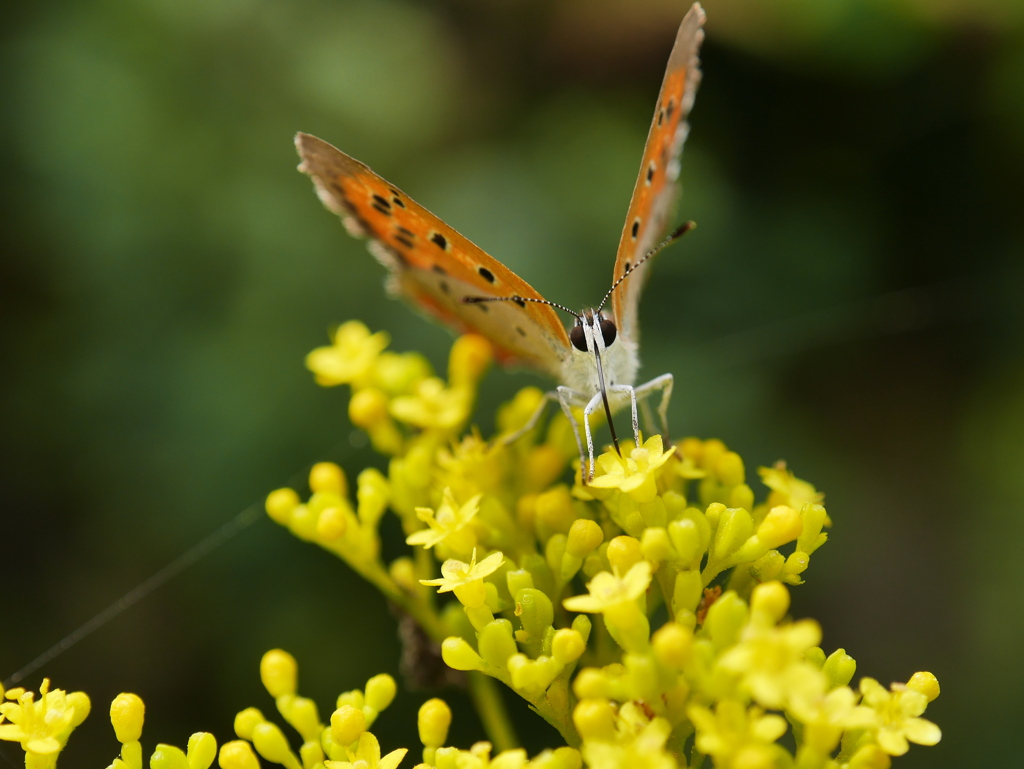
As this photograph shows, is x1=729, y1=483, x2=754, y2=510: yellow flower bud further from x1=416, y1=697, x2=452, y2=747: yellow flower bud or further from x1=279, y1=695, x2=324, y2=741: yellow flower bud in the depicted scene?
x1=279, y1=695, x2=324, y2=741: yellow flower bud

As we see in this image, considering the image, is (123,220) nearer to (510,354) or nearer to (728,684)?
(510,354)

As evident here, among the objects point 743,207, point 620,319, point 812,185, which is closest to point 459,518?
point 620,319

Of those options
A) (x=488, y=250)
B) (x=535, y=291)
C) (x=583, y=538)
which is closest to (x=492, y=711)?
(x=583, y=538)

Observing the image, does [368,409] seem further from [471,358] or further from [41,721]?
[41,721]

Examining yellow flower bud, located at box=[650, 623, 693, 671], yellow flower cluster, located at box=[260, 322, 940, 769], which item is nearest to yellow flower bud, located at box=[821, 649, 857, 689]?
yellow flower cluster, located at box=[260, 322, 940, 769]

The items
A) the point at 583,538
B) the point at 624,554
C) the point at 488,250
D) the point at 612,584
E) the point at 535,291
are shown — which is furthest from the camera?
the point at 488,250

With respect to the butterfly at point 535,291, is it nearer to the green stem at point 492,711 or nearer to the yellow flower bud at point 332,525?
the yellow flower bud at point 332,525

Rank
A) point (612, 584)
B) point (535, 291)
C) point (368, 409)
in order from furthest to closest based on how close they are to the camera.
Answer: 1. point (368, 409)
2. point (535, 291)
3. point (612, 584)
